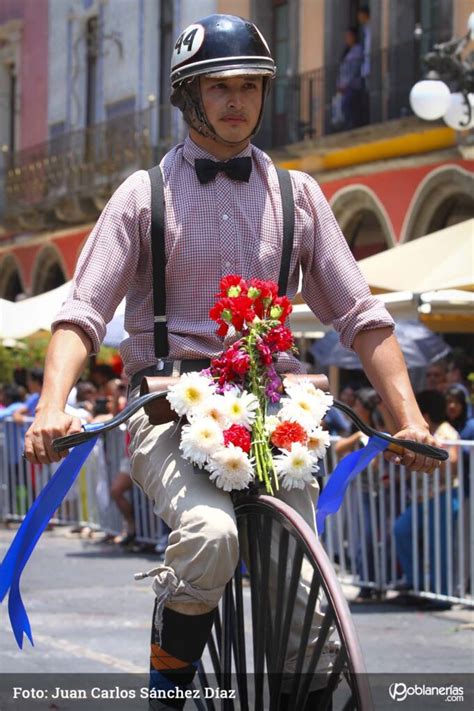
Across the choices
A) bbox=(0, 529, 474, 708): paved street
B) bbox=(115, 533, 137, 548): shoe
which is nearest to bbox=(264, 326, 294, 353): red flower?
bbox=(0, 529, 474, 708): paved street

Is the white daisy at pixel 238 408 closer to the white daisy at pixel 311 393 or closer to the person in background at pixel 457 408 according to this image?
the white daisy at pixel 311 393

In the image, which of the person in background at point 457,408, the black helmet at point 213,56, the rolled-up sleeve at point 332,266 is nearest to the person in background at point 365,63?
the person in background at point 457,408

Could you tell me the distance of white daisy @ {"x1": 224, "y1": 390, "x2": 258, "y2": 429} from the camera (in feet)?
13.9

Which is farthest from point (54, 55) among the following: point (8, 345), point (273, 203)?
point (273, 203)

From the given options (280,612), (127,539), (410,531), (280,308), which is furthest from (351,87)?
(280,612)

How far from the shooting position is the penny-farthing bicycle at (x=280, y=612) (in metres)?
3.97

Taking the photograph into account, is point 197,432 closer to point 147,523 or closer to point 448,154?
point 147,523

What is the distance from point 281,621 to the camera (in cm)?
416

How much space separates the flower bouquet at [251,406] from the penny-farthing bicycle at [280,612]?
0.09 metres

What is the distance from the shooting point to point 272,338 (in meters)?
4.34

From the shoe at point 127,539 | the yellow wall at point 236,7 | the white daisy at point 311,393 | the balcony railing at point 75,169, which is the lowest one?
the shoe at point 127,539

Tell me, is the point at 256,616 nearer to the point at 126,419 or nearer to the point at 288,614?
the point at 288,614

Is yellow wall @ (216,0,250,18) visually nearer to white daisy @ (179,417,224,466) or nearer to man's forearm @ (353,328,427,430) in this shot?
man's forearm @ (353,328,427,430)

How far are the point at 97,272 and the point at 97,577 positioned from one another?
7705 millimetres
